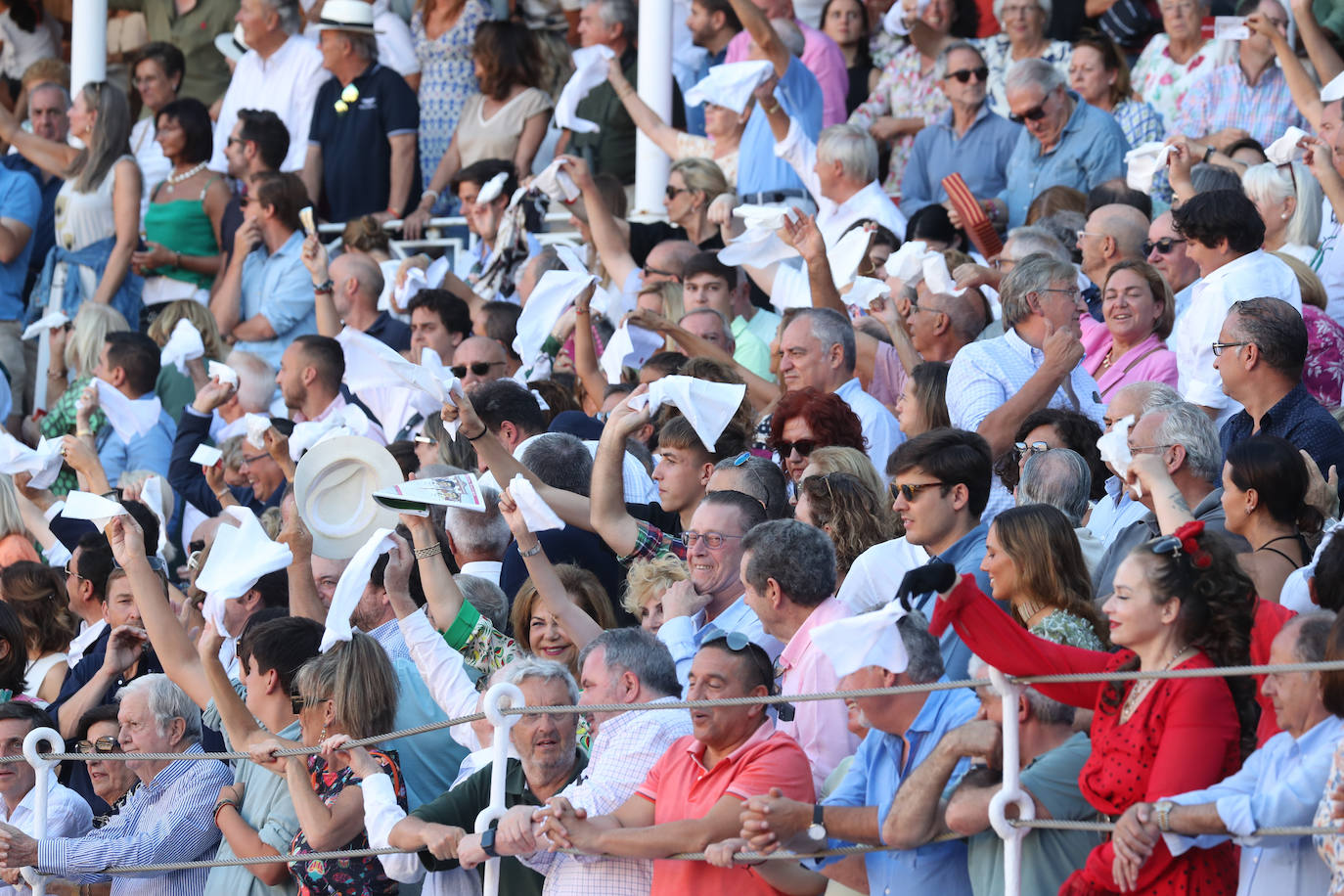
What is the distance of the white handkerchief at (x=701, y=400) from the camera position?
5.89 metres

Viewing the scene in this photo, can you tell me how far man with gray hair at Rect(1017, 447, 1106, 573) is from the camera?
5.43m

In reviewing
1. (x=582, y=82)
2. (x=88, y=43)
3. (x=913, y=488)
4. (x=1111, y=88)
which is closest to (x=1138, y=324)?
(x=913, y=488)

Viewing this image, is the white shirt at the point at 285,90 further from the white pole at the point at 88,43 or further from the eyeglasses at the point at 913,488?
the eyeglasses at the point at 913,488

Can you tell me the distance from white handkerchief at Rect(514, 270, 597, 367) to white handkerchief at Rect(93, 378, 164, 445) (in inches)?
86.9

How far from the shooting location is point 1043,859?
3846 mm

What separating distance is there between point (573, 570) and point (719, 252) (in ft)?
8.87

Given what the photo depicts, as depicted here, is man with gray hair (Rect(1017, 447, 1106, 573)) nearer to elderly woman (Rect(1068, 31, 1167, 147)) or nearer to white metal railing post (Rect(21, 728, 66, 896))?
white metal railing post (Rect(21, 728, 66, 896))

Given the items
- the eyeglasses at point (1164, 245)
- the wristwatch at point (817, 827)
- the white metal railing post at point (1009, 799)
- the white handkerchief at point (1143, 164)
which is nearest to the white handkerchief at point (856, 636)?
the white metal railing post at point (1009, 799)

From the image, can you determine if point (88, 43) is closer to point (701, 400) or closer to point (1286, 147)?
point (701, 400)

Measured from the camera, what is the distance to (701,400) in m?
5.95

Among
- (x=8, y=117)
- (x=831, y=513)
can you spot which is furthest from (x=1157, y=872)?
(x=8, y=117)

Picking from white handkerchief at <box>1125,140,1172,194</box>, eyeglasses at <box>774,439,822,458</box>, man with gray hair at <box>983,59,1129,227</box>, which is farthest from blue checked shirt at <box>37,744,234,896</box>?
man with gray hair at <box>983,59,1129,227</box>

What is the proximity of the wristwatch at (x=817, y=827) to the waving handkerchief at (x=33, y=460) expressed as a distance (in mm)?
5058

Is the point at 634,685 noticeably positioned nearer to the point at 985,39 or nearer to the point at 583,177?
the point at 583,177
